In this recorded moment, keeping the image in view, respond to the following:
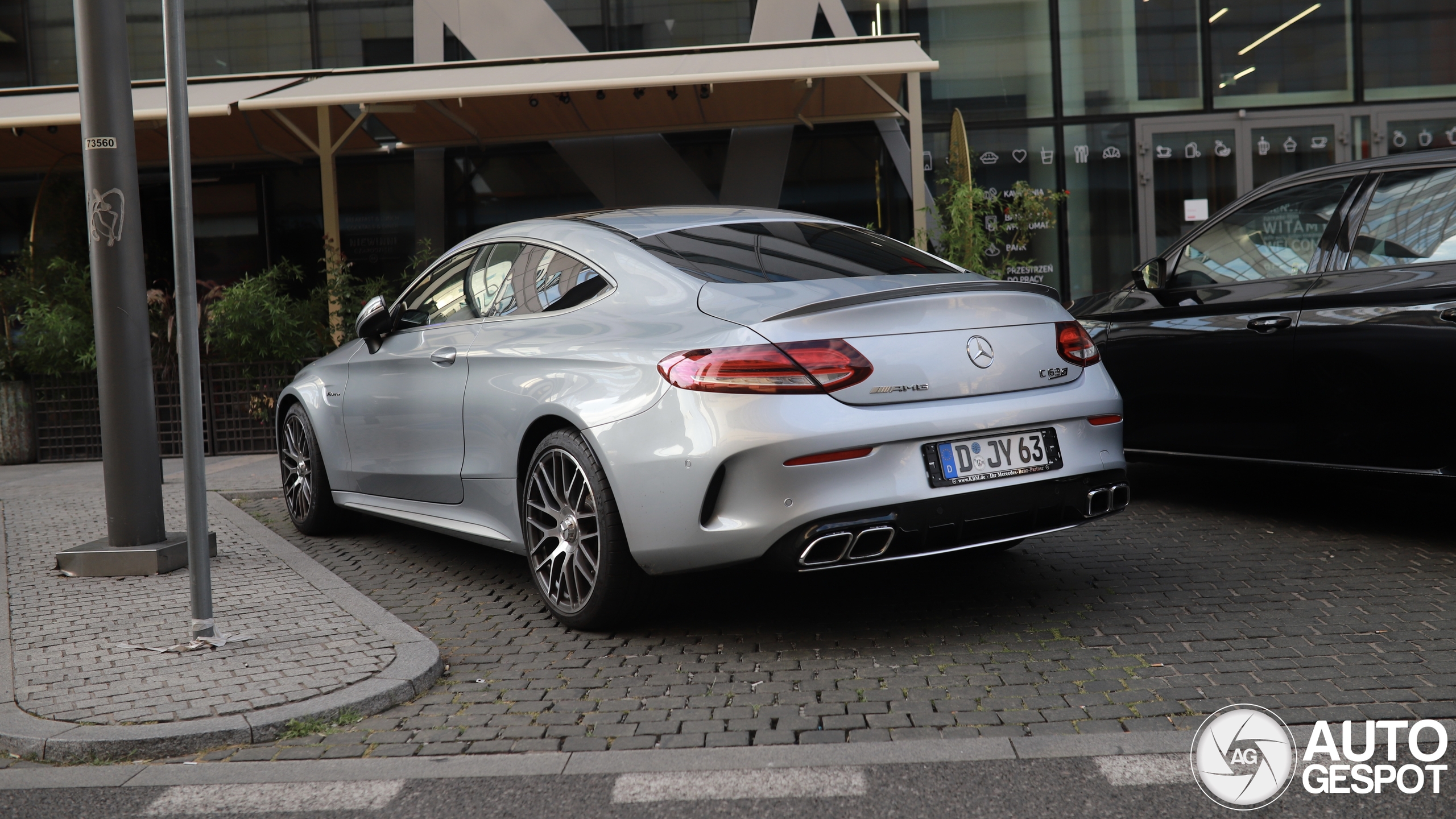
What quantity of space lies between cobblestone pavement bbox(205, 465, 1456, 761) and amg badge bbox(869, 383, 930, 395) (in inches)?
33.1

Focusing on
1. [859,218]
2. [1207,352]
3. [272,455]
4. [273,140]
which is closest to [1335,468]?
[1207,352]

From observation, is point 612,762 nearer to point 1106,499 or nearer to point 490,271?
point 1106,499

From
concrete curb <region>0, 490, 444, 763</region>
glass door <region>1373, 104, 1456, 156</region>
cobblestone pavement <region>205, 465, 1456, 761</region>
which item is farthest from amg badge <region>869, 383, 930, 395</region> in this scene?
glass door <region>1373, 104, 1456, 156</region>

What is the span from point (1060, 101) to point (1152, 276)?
8.50m

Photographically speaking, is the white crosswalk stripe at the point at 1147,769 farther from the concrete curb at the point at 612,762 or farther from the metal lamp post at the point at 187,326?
the metal lamp post at the point at 187,326

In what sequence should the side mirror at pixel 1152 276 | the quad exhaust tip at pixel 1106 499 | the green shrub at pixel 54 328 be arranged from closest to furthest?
1. the quad exhaust tip at pixel 1106 499
2. the side mirror at pixel 1152 276
3. the green shrub at pixel 54 328

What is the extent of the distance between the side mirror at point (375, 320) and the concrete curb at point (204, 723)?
1.73m

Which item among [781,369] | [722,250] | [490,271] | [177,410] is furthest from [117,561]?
[177,410]

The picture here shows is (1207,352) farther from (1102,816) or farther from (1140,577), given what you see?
(1102,816)

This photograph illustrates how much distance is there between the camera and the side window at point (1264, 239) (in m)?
5.25

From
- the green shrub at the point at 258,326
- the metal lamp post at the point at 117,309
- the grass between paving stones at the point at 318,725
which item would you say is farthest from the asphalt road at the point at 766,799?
the green shrub at the point at 258,326

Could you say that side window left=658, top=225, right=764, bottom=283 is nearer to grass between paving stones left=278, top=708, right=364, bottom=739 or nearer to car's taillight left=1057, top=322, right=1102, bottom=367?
car's taillight left=1057, top=322, right=1102, bottom=367

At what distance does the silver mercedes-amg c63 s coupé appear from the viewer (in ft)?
11.8

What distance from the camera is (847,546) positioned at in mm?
3596
